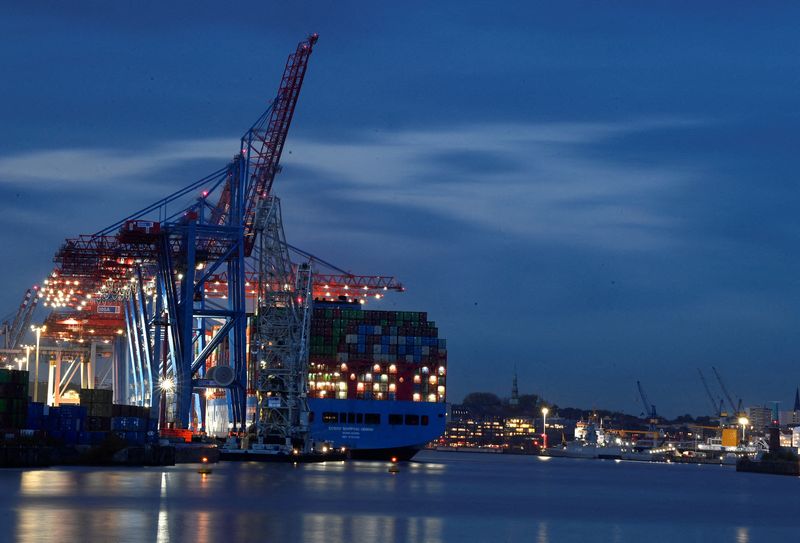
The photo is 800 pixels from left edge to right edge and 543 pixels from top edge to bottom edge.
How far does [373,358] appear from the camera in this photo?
11775cm

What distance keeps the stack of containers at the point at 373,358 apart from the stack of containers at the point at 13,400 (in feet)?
138

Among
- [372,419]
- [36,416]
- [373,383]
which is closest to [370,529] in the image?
[36,416]

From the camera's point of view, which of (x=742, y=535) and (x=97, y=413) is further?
(x=97, y=413)

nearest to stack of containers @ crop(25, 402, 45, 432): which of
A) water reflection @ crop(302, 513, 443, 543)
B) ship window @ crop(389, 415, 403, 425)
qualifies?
ship window @ crop(389, 415, 403, 425)

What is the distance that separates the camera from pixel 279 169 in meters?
110

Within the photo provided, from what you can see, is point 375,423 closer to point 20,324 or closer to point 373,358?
point 373,358

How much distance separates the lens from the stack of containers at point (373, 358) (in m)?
118

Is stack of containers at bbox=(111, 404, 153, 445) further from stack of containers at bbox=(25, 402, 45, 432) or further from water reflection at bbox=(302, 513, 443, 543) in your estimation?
water reflection at bbox=(302, 513, 443, 543)

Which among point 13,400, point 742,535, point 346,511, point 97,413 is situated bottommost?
point 742,535

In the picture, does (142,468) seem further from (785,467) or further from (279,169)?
(785,467)

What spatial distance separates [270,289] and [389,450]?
1922cm

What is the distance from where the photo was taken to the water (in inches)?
1490

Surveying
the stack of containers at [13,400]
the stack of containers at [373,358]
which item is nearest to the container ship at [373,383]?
Result: the stack of containers at [373,358]

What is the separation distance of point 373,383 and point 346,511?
69481mm
